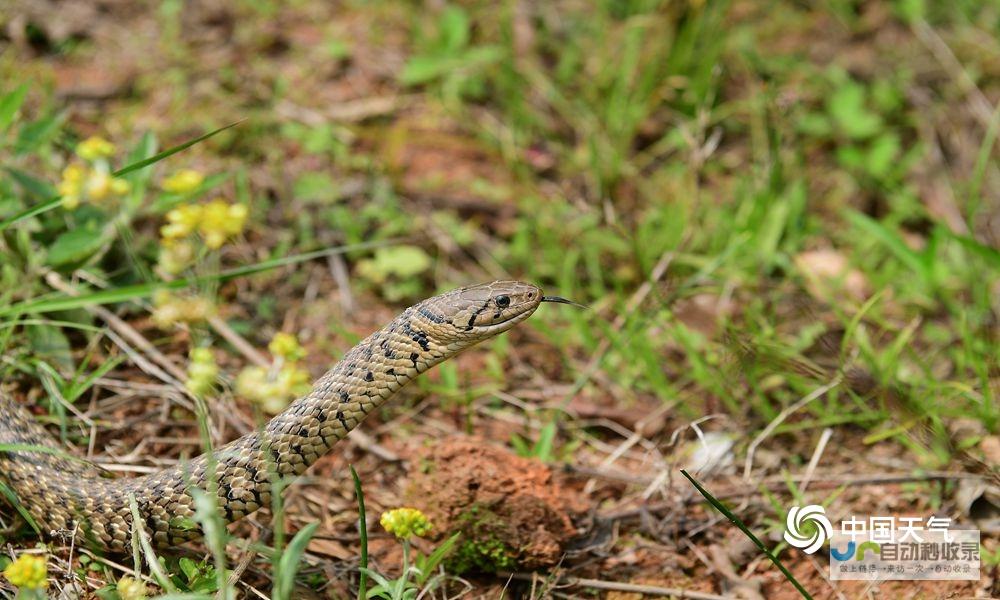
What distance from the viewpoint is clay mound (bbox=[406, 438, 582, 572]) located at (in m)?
3.74

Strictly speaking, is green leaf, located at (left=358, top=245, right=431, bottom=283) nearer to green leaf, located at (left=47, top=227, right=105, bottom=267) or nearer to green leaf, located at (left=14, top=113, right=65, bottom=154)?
green leaf, located at (left=47, top=227, right=105, bottom=267)

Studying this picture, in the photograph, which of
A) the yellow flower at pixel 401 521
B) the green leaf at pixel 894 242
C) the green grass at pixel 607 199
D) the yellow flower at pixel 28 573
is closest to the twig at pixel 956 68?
the green grass at pixel 607 199

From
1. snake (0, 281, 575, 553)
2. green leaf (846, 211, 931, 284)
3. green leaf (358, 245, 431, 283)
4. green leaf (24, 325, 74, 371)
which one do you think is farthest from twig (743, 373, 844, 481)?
green leaf (24, 325, 74, 371)

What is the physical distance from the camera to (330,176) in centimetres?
592

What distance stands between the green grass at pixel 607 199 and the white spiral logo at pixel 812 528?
0.48 meters

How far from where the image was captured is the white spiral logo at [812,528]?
13.0ft

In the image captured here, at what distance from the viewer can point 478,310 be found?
152 inches

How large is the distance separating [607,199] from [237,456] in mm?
3020

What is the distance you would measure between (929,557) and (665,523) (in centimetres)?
108

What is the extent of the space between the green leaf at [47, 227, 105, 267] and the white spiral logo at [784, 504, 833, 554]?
10.8 feet

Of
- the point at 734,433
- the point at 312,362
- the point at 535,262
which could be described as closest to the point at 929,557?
the point at 734,433

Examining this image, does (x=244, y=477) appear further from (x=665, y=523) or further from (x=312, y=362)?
(x=665, y=523)

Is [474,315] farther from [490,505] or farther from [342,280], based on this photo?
[342,280]

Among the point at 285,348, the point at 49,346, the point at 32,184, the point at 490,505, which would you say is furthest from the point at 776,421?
the point at 32,184
